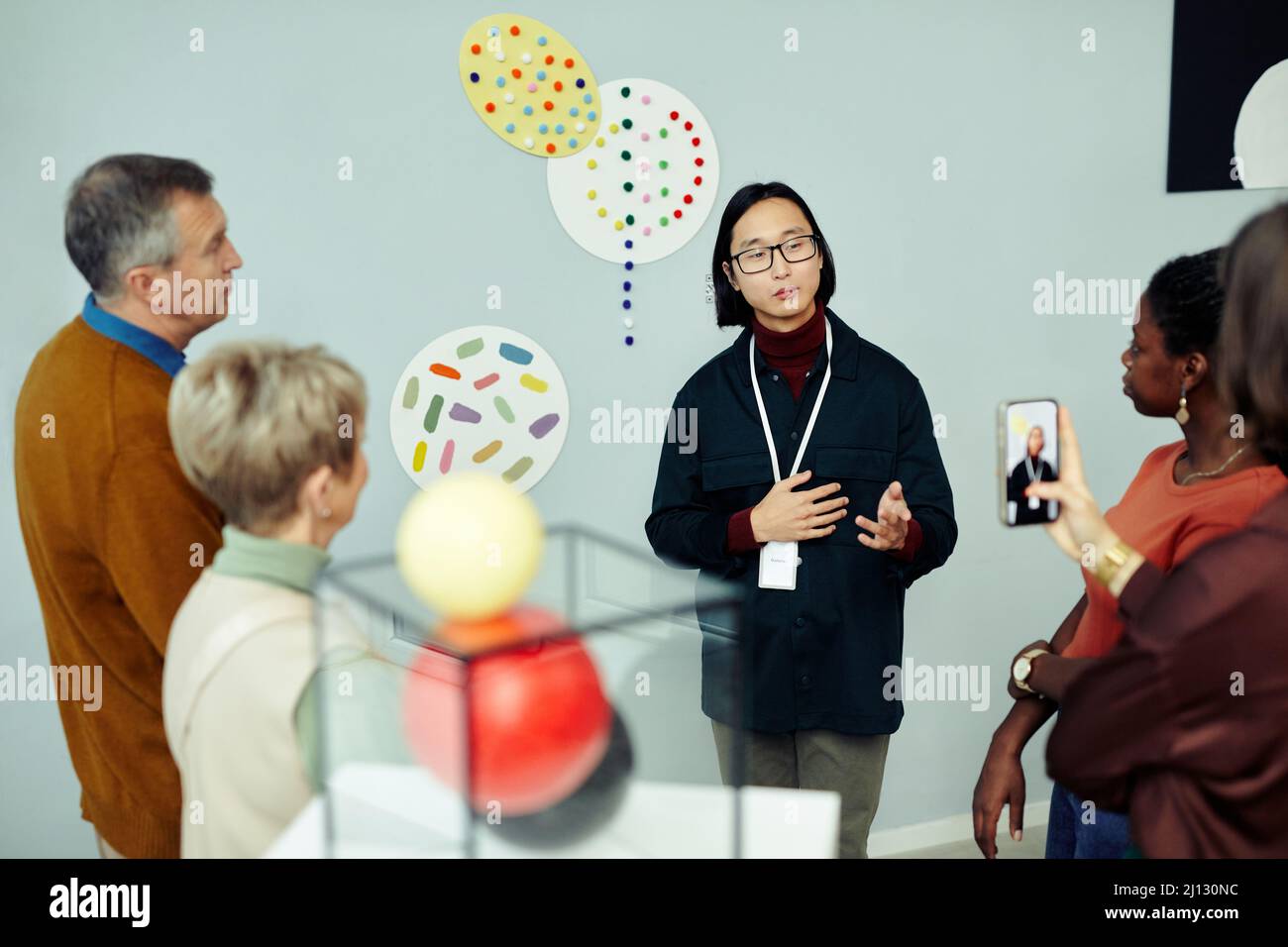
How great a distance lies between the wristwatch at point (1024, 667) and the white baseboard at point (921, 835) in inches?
55.3

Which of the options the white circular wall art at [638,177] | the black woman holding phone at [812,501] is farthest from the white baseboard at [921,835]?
the white circular wall art at [638,177]

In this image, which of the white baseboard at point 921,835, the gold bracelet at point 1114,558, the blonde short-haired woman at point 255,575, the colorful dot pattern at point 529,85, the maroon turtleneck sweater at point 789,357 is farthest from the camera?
the white baseboard at point 921,835

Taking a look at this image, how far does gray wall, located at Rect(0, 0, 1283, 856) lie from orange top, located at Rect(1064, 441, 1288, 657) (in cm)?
127

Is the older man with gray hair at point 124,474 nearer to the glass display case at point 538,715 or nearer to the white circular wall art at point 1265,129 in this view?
the glass display case at point 538,715

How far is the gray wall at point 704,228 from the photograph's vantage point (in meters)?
2.34

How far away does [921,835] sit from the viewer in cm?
292

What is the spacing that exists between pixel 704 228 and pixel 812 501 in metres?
1.03

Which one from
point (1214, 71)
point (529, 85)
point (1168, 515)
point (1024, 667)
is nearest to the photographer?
point (1168, 515)

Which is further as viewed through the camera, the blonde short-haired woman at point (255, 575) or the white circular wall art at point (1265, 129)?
the white circular wall art at point (1265, 129)

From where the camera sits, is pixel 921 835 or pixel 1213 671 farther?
pixel 921 835

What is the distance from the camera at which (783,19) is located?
102 inches

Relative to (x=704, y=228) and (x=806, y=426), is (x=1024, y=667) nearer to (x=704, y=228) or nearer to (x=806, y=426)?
→ (x=806, y=426)

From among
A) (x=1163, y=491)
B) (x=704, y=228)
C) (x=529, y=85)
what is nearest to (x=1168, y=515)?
(x=1163, y=491)
